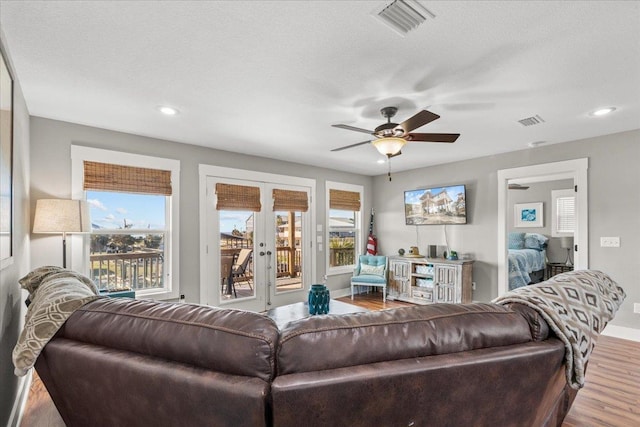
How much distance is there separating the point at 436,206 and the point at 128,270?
183 inches

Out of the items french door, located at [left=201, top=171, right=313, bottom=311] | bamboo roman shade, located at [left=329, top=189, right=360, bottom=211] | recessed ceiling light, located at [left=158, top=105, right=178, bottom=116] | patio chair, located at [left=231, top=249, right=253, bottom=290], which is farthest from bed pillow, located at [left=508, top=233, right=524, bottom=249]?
recessed ceiling light, located at [left=158, top=105, right=178, bottom=116]

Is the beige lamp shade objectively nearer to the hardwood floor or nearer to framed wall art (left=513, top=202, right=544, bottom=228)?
the hardwood floor

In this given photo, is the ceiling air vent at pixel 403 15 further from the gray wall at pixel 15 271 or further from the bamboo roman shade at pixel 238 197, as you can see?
the bamboo roman shade at pixel 238 197

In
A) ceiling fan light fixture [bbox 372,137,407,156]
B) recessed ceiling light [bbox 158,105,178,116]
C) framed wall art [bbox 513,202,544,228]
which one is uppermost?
recessed ceiling light [bbox 158,105,178,116]

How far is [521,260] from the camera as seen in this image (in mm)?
5980

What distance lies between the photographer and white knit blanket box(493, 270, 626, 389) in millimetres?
1260

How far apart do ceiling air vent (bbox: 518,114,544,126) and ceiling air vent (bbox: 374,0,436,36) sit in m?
2.17

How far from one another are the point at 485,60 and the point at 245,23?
1.56 meters

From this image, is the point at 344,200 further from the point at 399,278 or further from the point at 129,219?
the point at 129,219

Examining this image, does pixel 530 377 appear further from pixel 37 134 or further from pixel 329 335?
pixel 37 134

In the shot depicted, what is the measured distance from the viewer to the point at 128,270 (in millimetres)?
3838

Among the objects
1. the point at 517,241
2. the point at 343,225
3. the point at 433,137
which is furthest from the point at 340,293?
the point at 517,241

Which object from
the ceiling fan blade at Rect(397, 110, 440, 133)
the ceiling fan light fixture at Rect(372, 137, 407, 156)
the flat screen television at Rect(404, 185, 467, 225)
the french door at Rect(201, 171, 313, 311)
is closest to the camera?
the ceiling fan blade at Rect(397, 110, 440, 133)

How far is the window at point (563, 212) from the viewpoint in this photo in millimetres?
6835
